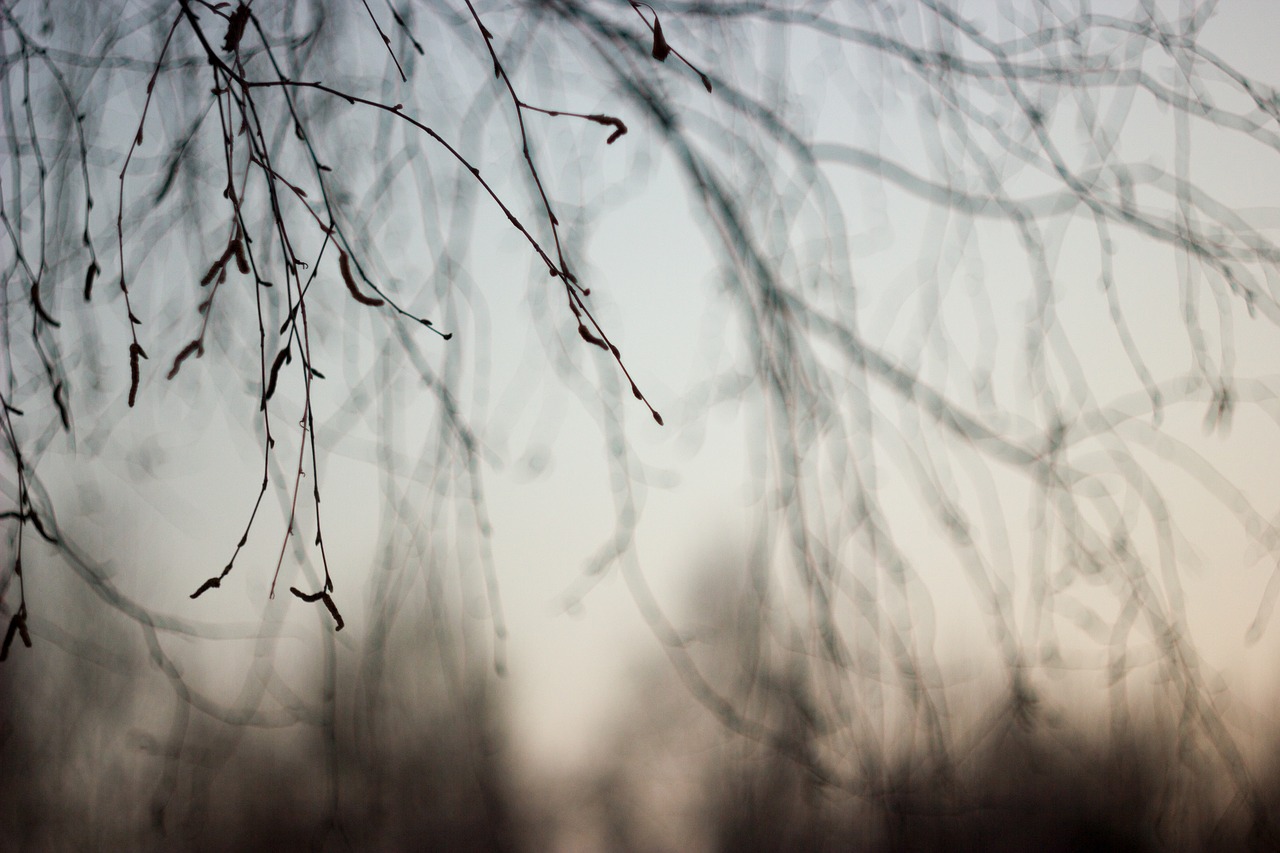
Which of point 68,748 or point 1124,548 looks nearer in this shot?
point 1124,548

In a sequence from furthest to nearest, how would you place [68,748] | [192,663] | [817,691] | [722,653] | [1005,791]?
[68,748] → [1005,791] → [192,663] → [722,653] → [817,691]

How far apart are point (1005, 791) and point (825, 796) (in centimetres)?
106

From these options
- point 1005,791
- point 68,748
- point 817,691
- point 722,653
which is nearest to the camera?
point 817,691

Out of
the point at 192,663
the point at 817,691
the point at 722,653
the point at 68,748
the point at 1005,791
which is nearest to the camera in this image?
the point at 817,691

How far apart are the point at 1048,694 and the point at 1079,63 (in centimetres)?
48

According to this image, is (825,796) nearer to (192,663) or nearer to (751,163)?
(751,163)

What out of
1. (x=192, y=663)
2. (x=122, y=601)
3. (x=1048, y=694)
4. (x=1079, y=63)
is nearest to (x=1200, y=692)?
(x=1048, y=694)

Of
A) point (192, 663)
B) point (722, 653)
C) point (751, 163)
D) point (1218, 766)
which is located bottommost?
point (1218, 766)

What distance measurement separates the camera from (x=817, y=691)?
2.10ft

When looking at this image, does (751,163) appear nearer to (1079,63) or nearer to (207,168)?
(1079,63)

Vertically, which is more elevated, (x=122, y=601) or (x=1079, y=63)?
(x=1079, y=63)

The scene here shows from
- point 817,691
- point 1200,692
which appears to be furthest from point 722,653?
point 1200,692

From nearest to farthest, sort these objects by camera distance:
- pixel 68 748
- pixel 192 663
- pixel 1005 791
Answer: pixel 192 663 → pixel 1005 791 → pixel 68 748

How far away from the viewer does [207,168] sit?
76cm
